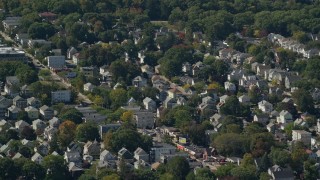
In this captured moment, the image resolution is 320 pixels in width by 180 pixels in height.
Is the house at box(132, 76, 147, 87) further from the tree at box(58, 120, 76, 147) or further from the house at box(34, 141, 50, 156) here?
the house at box(34, 141, 50, 156)

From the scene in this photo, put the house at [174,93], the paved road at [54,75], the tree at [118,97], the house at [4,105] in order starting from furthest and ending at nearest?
the house at [174,93]
the paved road at [54,75]
the tree at [118,97]
the house at [4,105]

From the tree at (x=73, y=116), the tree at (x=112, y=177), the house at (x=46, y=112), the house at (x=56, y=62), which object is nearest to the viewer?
the tree at (x=112, y=177)

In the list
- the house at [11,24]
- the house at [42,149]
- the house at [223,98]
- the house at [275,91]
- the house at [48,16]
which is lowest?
the house at [48,16]

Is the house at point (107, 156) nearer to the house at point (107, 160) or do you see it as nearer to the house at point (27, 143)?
the house at point (107, 160)

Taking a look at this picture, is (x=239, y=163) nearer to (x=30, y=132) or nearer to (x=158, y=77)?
(x=30, y=132)

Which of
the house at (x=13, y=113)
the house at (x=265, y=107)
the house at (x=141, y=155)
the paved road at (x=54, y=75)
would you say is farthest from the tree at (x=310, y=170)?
the house at (x=13, y=113)

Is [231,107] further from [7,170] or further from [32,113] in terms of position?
[7,170]

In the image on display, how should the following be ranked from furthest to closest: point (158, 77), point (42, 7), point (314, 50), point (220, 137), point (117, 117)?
point (42, 7)
point (314, 50)
point (158, 77)
point (117, 117)
point (220, 137)

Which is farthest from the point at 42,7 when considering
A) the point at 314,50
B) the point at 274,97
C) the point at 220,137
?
the point at 220,137
